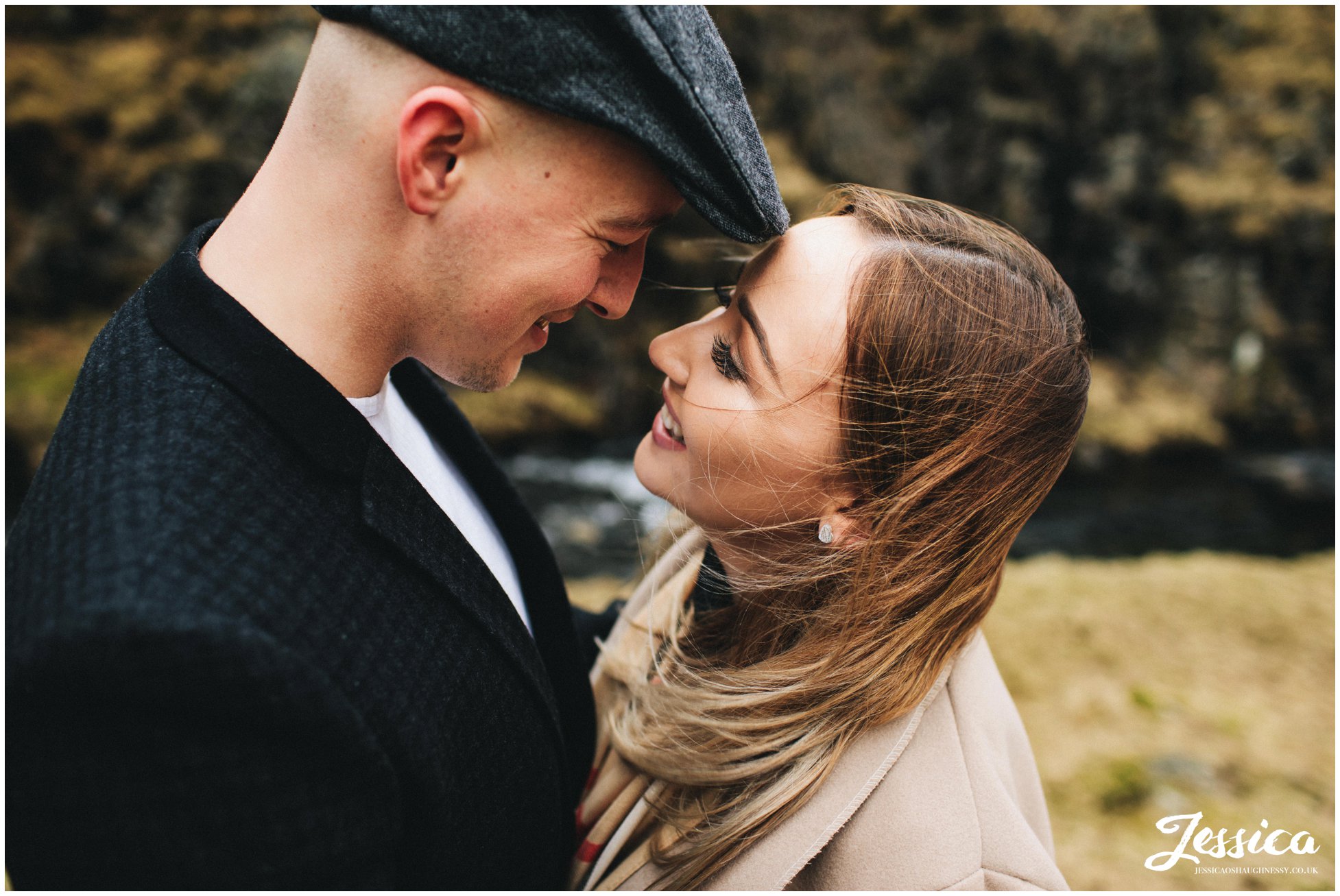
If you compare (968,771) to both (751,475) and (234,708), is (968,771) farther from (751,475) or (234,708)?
(234,708)

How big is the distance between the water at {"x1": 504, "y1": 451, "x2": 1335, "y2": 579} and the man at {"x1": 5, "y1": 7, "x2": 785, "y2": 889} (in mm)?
5033

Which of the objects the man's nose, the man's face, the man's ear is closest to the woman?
the man's nose

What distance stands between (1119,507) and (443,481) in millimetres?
8306

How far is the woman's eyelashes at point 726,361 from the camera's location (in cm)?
173

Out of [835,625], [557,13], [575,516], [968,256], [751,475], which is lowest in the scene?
[575,516]

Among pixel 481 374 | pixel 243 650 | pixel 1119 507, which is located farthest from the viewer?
pixel 1119 507

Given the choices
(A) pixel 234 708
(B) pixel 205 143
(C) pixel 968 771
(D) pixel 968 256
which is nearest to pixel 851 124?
(B) pixel 205 143

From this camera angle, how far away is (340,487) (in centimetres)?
132

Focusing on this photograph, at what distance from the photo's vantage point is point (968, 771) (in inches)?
63.2

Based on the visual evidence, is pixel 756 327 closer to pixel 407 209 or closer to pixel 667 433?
pixel 667 433

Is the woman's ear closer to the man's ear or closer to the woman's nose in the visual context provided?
the woman's nose

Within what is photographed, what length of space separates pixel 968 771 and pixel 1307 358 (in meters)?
12.5

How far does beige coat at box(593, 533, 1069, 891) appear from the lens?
4.96 ft

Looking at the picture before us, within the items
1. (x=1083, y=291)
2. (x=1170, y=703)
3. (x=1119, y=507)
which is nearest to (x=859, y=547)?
(x=1170, y=703)
